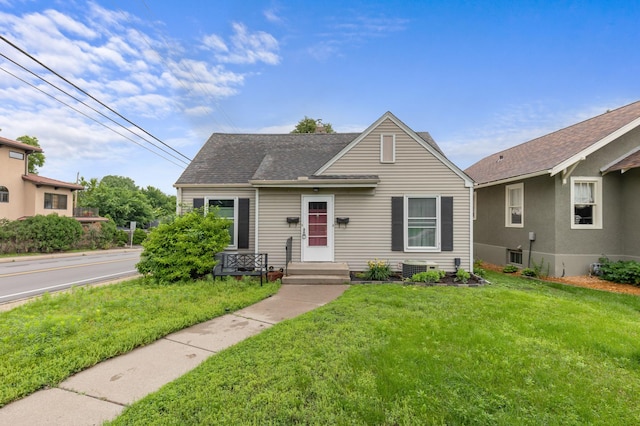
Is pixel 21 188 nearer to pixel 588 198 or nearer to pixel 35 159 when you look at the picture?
pixel 35 159

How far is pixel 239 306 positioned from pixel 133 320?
174 cm

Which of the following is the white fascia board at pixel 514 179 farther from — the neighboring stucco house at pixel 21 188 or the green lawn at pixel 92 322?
the neighboring stucco house at pixel 21 188

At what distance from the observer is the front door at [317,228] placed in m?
8.52

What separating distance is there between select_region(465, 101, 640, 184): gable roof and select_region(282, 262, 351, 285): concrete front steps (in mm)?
7303

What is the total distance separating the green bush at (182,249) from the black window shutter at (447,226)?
A: 668 cm

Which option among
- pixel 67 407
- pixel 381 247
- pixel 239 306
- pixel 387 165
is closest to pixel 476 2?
pixel 387 165

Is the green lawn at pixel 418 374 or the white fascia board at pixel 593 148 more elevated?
the white fascia board at pixel 593 148

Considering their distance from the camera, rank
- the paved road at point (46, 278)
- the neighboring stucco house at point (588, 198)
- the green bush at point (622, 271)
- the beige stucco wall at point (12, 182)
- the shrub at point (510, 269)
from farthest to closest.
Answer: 1. the beige stucco wall at point (12, 182)
2. the shrub at point (510, 269)
3. the neighboring stucco house at point (588, 198)
4. the green bush at point (622, 271)
5. the paved road at point (46, 278)

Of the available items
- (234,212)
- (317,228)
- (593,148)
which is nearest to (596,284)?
(593,148)

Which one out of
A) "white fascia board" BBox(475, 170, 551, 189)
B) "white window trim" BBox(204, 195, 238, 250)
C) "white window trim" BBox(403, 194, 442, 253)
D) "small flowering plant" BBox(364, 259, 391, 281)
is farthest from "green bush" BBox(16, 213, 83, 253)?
"white fascia board" BBox(475, 170, 551, 189)

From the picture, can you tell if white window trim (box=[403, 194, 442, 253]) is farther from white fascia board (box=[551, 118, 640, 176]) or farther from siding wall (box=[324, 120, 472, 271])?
white fascia board (box=[551, 118, 640, 176])

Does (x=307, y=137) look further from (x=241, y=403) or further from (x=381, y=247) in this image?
(x=241, y=403)

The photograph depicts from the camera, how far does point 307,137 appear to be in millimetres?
11906

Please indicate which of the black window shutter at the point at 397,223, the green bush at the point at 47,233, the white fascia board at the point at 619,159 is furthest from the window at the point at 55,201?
the white fascia board at the point at 619,159
